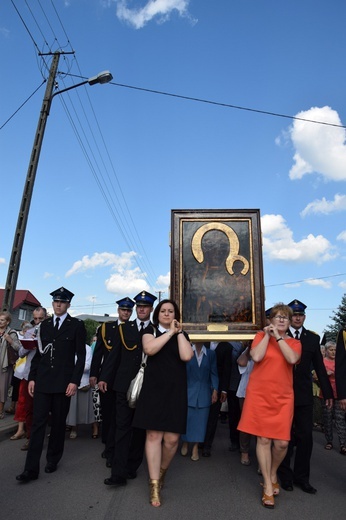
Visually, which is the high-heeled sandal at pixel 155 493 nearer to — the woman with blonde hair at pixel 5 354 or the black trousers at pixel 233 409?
the black trousers at pixel 233 409

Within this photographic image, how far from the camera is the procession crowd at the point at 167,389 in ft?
13.0

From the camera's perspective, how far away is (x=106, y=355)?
5.54 meters

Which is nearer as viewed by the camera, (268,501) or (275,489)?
(268,501)

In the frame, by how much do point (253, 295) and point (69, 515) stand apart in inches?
118

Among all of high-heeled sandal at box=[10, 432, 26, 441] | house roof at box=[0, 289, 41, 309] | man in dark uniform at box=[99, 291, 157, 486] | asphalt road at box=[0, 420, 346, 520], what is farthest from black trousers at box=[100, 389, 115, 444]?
house roof at box=[0, 289, 41, 309]

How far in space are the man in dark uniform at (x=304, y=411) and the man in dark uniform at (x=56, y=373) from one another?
7.87 feet

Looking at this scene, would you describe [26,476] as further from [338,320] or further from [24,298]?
[24,298]

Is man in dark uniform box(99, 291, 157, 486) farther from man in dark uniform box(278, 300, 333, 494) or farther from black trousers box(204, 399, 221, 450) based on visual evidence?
man in dark uniform box(278, 300, 333, 494)

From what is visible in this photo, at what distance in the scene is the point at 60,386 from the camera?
461 centimetres

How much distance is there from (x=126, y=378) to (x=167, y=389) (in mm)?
733

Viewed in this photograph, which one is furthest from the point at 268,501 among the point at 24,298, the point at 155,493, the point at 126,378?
the point at 24,298

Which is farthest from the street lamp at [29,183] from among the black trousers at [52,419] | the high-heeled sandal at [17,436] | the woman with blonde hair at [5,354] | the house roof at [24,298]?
the house roof at [24,298]

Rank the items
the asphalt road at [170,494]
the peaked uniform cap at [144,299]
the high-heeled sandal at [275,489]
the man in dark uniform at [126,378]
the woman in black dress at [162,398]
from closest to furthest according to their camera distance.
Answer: the asphalt road at [170,494] < the woman in black dress at [162,398] < the high-heeled sandal at [275,489] < the man in dark uniform at [126,378] < the peaked uniform cap at [144,299]

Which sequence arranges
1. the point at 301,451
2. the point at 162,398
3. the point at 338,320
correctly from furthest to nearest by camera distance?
1. the point at 338,320
2. the point at 301,451
3. the point at 162,398
